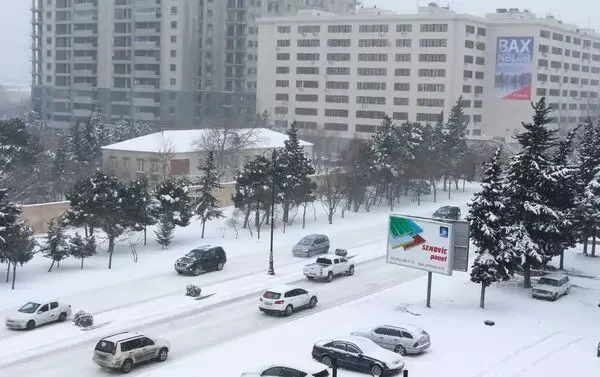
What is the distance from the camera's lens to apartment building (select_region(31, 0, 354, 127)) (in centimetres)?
13362

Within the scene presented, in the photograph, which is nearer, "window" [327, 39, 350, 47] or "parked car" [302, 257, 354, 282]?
"parked car" [302, 257, 354, 282]

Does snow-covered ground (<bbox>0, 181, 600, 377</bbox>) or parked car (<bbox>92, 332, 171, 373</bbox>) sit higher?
parked car (<bbox>92, 332, 171, 373</bbox>)

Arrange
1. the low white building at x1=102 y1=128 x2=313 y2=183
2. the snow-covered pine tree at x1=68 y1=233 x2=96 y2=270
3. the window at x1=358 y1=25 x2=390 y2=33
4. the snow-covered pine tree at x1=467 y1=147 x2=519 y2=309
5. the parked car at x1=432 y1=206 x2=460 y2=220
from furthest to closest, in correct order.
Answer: the window at x1=358 y1=25 x2=390 y2=33 → the low white building at x1=102 y1=128 x2=313 y2=183 → the parked car at x1=432 y1=206 x2=460 y2=220 → the snow-covered pine tree at x1=68 y1=233 x2=96 y2=270 → the snow-covered pine tree at x1=467 y1=147 x2=519 y2=309

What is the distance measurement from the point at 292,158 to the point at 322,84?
74.8 m

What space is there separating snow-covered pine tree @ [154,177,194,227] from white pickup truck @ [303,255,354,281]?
1177 cm

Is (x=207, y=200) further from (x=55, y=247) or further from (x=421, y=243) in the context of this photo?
(x=421, y=243)

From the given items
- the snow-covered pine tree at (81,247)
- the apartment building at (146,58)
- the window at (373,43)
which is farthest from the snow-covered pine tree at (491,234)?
the apartment building at (146,58)

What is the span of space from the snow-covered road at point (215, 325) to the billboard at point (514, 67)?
8582 centimetres

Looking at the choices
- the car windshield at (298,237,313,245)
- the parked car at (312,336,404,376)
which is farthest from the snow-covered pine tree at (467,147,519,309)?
the car windshield at (298,237,313,245)

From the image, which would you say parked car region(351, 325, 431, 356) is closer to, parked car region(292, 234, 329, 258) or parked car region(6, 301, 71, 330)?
parked car region(6, 301, 71, 330)

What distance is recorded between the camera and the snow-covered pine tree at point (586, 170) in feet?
152

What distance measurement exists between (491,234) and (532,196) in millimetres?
4068

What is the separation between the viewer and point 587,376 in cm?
2688

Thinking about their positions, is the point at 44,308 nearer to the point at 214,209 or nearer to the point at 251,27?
the point at 214,209
